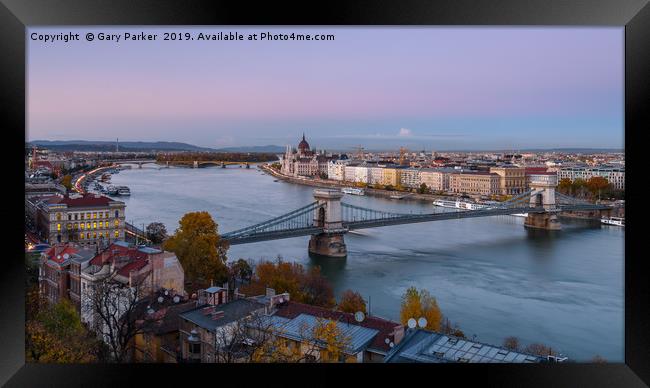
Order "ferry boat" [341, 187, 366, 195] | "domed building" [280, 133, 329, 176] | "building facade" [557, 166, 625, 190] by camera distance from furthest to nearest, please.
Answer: "ferry boat" [341, 187, 366, 195] < "domed building" [280, 133, 329, 176] < "building facade" [557, 166, 625, 190]

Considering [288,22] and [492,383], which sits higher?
[288,22]

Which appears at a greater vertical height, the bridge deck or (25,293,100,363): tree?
the bridge deck

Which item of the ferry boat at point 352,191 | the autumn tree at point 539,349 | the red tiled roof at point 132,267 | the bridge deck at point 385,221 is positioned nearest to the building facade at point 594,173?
the bridge deck at point 385,221

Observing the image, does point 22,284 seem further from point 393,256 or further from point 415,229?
point 415,229

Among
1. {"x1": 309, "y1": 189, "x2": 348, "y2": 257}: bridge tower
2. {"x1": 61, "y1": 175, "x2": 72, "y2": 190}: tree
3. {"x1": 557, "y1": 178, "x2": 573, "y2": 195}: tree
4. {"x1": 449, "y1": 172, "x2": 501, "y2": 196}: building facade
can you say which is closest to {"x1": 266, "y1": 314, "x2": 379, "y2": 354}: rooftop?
{"x1": 61, "y1": 175, "x2": 72, "y2": 190}: tree

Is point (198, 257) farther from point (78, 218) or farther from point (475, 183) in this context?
point (475, 183)

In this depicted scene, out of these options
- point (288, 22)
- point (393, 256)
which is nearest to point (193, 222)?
point (393, 256)

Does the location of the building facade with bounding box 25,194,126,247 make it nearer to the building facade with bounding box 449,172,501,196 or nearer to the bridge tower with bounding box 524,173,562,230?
the bridge tower with bounding box 524,173,562,230
